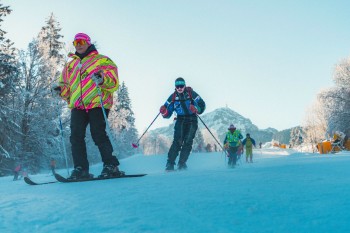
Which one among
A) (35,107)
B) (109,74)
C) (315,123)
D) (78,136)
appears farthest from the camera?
(315,123)

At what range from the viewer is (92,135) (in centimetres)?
501

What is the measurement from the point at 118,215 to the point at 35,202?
908mm

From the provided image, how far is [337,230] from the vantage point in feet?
5.16

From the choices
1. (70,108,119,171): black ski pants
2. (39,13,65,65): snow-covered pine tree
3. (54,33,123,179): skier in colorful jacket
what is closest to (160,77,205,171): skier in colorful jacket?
(54,33,123,179): skier in colorful jacket

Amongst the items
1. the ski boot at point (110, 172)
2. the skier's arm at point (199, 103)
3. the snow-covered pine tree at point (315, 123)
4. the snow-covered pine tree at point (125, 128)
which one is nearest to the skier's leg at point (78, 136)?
the ski boot at point (110, 172)

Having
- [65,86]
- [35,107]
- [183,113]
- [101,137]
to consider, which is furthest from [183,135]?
[35,107]

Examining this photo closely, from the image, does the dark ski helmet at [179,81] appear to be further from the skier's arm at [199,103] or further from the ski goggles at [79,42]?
the ski goggles at [79,42]

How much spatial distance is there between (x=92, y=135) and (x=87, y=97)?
517mm

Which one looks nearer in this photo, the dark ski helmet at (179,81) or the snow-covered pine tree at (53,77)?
the dark ski helmet at (179,81)

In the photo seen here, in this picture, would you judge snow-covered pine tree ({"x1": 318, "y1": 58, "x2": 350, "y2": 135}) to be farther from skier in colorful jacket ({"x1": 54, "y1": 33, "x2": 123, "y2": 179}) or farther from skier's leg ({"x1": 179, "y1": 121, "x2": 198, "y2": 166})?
skier in colorful jacket ({"x1": 54, "y1": 33, "x2": 123, "y2": 179})

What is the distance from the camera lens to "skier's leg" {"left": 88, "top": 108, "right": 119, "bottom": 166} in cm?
486

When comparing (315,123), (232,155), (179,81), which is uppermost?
(315,123)

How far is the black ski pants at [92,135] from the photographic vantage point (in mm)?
4902

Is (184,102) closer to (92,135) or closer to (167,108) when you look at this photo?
(167,108)
